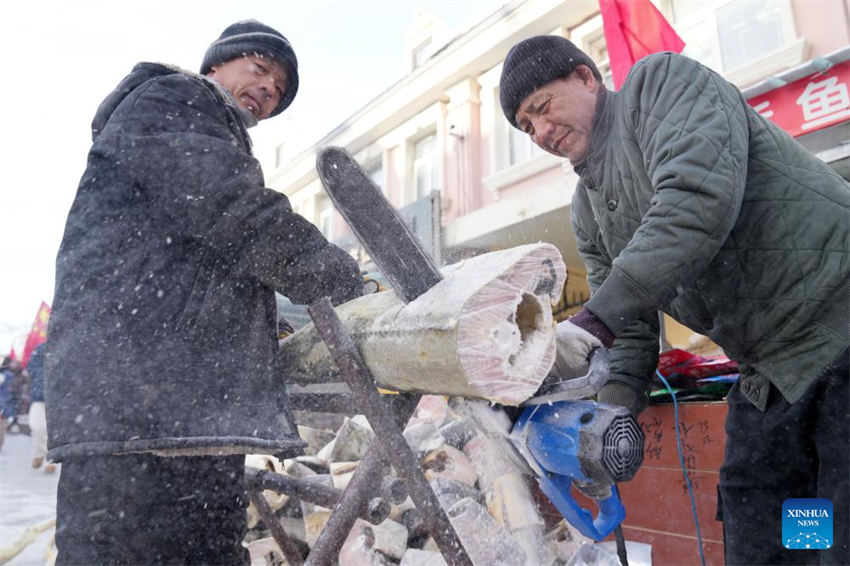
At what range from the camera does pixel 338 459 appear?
3.28 m

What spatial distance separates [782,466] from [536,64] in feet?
5.05

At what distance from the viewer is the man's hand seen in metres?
1.34

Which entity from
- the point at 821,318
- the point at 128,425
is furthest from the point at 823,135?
the point at 128,425

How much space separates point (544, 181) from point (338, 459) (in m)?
5.13

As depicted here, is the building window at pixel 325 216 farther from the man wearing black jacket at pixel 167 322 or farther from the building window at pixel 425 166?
the man wearing black jacket at pixel 167 322

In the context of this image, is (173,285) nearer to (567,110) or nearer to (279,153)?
(567,110)

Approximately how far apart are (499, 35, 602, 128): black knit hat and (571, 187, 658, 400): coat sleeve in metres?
0.45

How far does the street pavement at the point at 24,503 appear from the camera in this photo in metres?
3.21

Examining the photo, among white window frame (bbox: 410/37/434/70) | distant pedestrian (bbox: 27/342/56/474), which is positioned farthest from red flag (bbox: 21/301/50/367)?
white window frame (bbox: 410/37/434/70)

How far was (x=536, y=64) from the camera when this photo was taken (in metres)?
1.88

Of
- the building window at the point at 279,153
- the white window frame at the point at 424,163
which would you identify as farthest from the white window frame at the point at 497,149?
the building window at the point at 279,153

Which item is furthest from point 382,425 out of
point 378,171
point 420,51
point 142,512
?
point 420,51

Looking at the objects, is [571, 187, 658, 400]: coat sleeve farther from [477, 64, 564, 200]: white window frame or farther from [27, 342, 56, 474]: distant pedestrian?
[27, 342, 56, 474]: distant pedestrian

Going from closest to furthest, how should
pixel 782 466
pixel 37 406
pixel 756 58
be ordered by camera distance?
pixel 782 466 < pixel 756 58 < pixel 37 406
